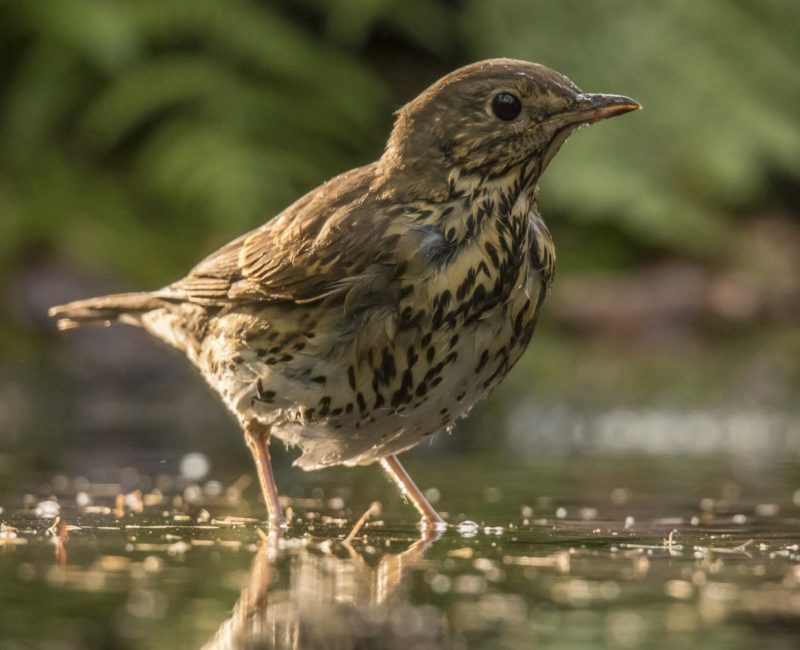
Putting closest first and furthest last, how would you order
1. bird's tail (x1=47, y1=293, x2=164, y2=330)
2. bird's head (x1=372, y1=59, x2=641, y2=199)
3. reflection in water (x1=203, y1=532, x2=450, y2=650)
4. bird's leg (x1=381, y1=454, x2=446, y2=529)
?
reflection in water (x1=203, y1=532, x2=450, y2=650) → bird's head (x1=372, y1=59, x2=641, y2=199) → bird's leg (x1=381, y1=454, x2=446, y2=529) → bird's tail (x1=47, y1=293, x2=164, y2=330)

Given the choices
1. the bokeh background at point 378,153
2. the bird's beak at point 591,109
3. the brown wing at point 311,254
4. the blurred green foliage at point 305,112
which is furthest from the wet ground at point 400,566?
the blurred green foliage at point 305,112

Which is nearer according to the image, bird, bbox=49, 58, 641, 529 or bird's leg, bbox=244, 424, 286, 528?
bird, bbox=49, 58, 641, 529

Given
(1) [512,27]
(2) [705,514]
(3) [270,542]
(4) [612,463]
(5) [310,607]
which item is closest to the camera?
(5) [310,607]

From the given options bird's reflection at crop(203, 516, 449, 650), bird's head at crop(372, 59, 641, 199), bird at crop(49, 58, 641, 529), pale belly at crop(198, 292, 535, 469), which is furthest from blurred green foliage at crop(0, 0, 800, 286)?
bird's reflection at crop(203, 516, 449, 650)

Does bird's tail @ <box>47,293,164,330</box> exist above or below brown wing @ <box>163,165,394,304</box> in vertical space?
above

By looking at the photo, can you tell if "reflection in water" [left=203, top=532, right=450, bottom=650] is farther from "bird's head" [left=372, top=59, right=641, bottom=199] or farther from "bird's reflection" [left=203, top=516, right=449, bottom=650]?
"bird's head" [left=372, top=59, right=641, bottom=199]

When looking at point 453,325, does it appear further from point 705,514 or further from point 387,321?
point 705,514

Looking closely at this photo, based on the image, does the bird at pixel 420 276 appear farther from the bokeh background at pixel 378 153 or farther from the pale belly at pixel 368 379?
the bokeh background at pixel 378 153

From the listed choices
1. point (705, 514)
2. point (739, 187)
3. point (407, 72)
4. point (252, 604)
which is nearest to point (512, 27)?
point (407, 72)
